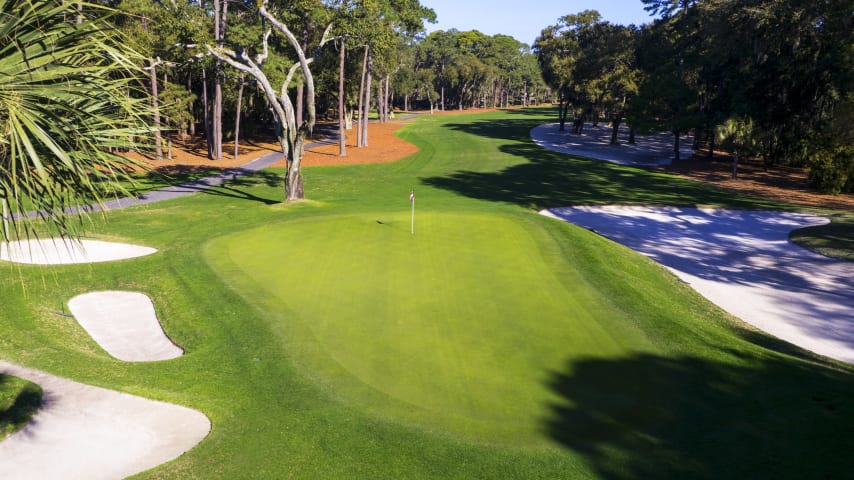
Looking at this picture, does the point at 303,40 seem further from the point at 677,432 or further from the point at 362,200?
the point at 677,432

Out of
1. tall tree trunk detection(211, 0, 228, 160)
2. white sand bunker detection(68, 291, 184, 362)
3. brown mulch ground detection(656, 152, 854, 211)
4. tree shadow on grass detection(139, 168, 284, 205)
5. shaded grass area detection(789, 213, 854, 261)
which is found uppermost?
tall tree trunk detection(211, 0, 228, 160)

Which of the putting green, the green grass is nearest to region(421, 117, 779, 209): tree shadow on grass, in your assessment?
the green grass

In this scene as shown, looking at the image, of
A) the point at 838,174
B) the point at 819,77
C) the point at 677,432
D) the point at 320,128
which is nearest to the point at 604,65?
the point at 819,77

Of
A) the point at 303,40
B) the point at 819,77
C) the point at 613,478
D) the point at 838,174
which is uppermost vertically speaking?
the point at 303,40

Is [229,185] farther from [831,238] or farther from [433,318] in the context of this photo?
[831,238]

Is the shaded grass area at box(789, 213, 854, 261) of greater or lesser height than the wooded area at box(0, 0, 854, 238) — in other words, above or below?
below

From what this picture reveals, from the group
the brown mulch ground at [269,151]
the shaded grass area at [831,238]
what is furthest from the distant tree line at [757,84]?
the brown mulch ground at [269,151]

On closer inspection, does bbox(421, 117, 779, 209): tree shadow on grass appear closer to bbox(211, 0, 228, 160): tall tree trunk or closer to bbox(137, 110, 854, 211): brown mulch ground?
bbox(137, 110, 854, 211): brown mulch ground
